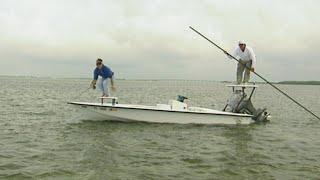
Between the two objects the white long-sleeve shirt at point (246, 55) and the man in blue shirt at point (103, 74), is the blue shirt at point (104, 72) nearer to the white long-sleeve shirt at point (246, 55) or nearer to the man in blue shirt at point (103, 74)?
the man in blue shirt at point (103, 74)

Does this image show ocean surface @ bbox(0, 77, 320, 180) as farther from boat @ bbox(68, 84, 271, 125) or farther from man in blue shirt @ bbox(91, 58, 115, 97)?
man in blue shirt @ bbox(91, 58, 115, 97)

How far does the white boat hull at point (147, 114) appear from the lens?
18.8 metres

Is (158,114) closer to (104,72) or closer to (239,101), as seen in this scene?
(104,72)

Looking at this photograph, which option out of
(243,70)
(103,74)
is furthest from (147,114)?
(243,70)

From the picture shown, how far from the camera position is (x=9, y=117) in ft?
70.6

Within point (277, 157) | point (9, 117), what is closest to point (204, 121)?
point (277, 157)

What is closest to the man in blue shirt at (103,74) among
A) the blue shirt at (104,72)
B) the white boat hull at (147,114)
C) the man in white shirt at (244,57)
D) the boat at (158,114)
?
the blue shirt at (104,72)

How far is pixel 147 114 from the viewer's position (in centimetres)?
1909

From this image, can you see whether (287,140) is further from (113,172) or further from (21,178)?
(21,178)

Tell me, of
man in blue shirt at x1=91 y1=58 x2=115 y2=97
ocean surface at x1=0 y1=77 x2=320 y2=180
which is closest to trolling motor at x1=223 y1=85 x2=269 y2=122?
ocean surface at x1=0 y1=77 x2=320 y2=180

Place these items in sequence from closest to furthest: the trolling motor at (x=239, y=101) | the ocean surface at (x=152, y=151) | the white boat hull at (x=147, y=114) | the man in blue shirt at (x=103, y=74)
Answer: the ocean surface at (x=152, y=151) → the white boat hull at (x=147, y=114) → the man in blue shirt at (x=103, y=74) → the trolling motor at (x=239, y=101)

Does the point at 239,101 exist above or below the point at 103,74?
below

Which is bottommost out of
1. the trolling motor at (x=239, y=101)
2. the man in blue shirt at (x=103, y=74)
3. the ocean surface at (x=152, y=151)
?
the ocean surface at (x=152, y=151)

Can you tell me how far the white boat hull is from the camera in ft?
61.7
